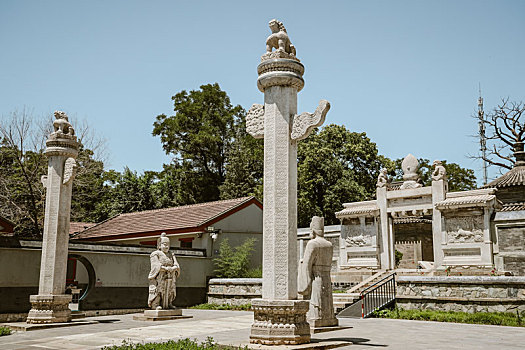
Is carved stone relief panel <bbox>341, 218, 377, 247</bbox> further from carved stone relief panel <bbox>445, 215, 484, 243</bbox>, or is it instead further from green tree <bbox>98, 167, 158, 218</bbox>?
green tree <bbox>98, 167, 158, 218</bbox>

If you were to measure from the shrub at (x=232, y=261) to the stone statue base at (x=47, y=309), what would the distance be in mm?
8705

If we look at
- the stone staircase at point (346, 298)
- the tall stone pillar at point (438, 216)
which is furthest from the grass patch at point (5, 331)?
the tall stone pillar at point (438, 216)

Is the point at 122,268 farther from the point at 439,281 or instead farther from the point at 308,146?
the point at 308,146

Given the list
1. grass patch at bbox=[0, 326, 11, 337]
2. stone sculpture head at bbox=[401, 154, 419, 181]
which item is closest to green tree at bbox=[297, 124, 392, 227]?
stone sculpture head at bbox=[401, 154, 419, 181]

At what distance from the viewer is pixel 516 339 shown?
8.77 m

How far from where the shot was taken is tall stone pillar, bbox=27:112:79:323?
12055mm

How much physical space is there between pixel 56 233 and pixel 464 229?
13.9 metres

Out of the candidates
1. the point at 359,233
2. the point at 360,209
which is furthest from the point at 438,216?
the point at 359,233

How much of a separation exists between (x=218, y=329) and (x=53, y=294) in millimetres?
4437

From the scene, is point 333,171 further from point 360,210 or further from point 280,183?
point 280,183

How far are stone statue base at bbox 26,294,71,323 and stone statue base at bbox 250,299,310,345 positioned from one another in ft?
23.1

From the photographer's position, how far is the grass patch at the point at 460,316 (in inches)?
454

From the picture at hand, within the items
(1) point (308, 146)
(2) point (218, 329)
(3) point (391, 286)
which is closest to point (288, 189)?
(2) point (218, 329)

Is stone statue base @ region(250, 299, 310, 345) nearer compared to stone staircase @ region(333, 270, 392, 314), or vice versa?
stone statue base @ region(250, 299, 310, 345)
